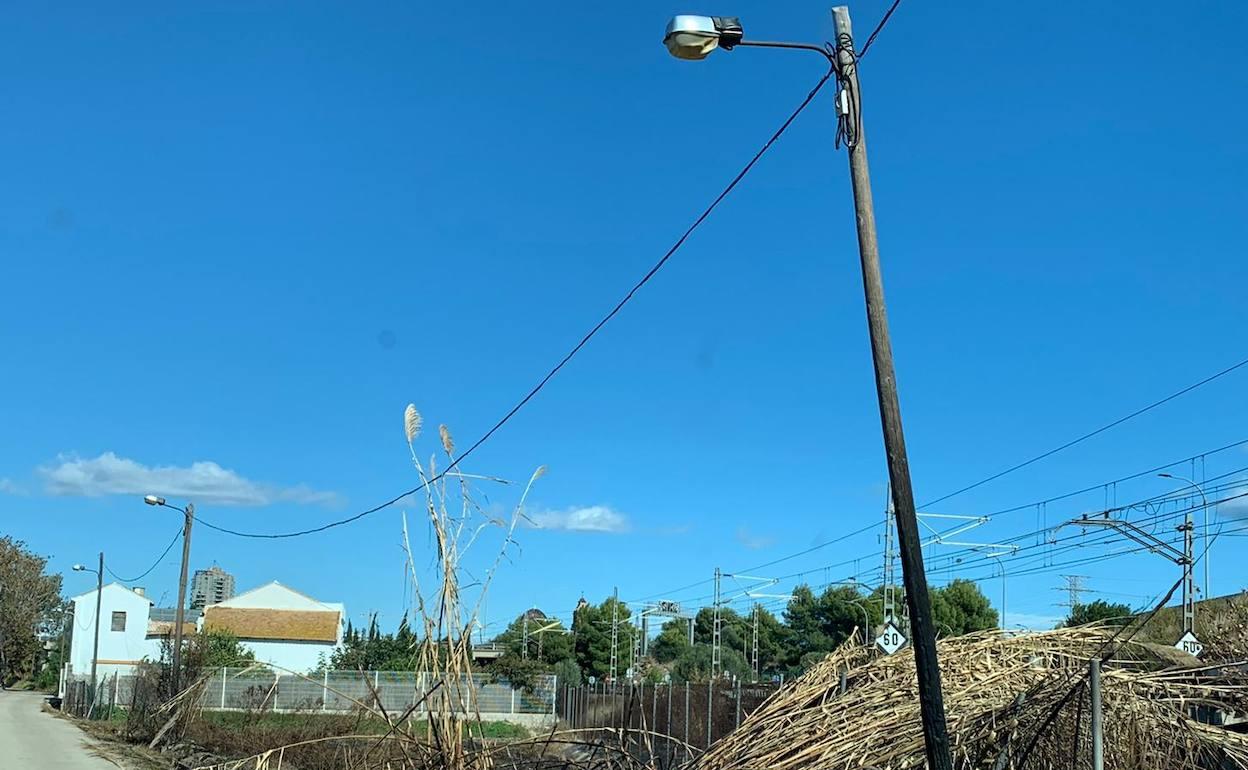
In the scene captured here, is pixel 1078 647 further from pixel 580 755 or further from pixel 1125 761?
pixel 580 755

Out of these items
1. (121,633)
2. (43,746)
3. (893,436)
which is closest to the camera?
(893,436)

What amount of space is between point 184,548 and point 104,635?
5077cm

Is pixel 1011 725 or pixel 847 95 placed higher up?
pixel 847 95

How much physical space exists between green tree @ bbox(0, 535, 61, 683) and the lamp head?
9273 centimetres

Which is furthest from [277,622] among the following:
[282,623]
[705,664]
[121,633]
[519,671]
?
[519,671]

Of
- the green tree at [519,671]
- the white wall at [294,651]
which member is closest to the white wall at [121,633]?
the white wall at [294,651]

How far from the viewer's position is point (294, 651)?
7762cm

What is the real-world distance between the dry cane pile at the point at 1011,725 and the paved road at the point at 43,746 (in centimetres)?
2104

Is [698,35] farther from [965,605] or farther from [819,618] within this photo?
[819,618]

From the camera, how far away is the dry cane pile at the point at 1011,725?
7.80 m

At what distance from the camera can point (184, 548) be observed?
36750 mm

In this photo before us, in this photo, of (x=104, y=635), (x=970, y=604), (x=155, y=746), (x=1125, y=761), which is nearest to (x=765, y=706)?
(x=1125, y=761)

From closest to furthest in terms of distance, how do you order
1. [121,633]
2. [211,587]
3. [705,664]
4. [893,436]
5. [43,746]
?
[893,436] → [43,746] → [705,664] → [121,633] → [211,587]

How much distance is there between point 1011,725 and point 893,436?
2167mm
